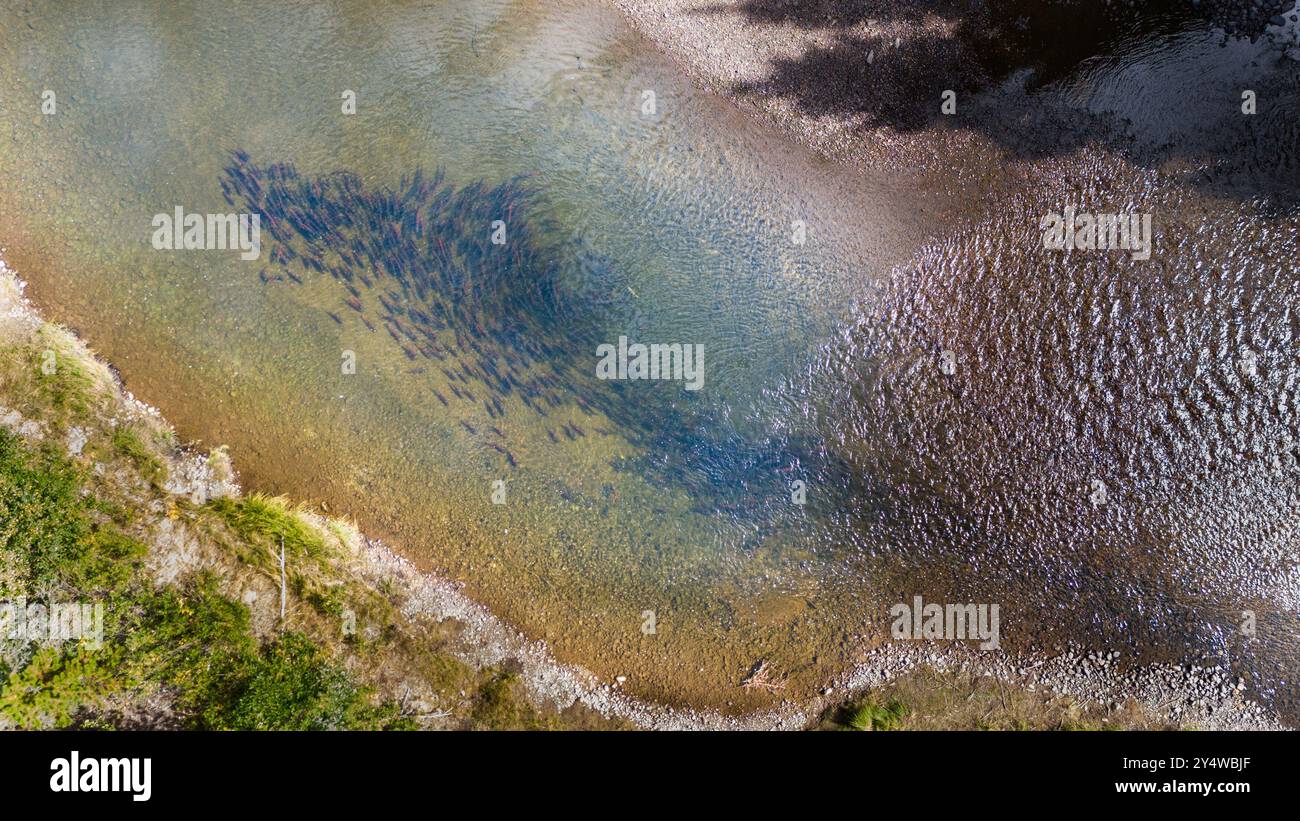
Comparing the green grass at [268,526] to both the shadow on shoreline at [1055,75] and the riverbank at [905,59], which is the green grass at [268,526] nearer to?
the riverbank at [905,59]

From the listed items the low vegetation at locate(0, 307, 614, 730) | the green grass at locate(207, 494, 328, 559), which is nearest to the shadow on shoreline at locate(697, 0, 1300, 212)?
the green grass at locate(207, 494, 328, 559)

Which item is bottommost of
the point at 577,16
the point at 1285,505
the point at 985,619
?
the point at 985,619

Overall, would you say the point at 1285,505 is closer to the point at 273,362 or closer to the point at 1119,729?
the point at 1119,729

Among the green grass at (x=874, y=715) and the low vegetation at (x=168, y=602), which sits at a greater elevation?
the low vegetation at (x=168, y=602)

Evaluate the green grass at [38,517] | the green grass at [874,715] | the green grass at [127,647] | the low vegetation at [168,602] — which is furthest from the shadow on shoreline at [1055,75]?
the green grass at [38,517]
